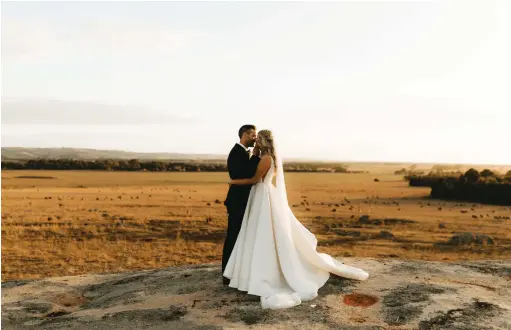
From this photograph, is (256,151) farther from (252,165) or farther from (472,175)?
(472,175)

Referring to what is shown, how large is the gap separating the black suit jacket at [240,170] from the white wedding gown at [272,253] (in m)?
0.17

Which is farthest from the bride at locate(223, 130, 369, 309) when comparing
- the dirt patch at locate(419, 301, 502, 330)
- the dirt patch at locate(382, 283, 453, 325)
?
the dirt patch at locate(419, 301, 502, 330)

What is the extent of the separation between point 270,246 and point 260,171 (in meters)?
1.19

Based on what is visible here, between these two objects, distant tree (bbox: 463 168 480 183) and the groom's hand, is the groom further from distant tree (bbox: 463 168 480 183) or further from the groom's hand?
distant tree (bbox: 463 168 480 183)

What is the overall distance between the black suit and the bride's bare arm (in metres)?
0.10

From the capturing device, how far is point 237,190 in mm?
8664

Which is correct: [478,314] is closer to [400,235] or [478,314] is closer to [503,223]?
[400,235]

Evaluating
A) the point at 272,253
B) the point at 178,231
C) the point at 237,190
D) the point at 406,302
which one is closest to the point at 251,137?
the point at 237,190

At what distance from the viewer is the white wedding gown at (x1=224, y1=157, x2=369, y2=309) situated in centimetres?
825

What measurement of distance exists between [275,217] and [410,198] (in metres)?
33.9

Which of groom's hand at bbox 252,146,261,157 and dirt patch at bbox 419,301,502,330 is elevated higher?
groom's hand at bbox 252,146,261,157

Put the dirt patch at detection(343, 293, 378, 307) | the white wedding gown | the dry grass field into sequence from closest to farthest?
the dirt patch at detection(343, 293, 378, 307), the white wedding gown, the dry grass field

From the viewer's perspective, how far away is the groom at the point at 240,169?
27.5 ft

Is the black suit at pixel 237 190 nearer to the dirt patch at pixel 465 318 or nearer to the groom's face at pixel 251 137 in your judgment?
the groom's face at pixel 251 137
